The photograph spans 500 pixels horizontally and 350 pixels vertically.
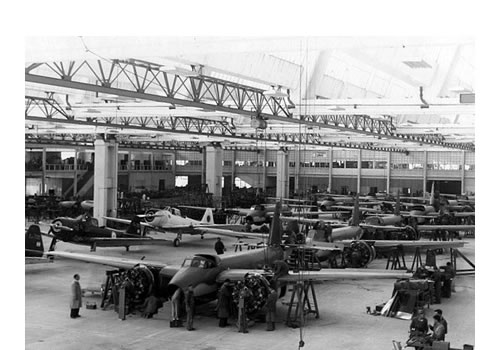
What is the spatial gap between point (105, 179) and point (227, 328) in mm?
28236

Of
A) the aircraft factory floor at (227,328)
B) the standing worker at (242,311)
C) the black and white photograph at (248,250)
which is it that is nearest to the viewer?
the aircraft factory floor at (227,328)

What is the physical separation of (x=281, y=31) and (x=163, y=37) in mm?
6766

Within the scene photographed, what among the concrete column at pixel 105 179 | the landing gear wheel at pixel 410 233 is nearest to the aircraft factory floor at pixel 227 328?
the landing gear wheel at pixel 410 233

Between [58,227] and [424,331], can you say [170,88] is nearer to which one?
[58,227]

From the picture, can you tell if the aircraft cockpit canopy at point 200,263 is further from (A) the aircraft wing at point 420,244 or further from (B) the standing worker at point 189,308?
(A) the aircraft wing at point 420,244

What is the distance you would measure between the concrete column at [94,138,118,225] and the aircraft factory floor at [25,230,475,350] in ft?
65.0

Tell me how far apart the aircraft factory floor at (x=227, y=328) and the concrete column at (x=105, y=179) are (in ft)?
65.0

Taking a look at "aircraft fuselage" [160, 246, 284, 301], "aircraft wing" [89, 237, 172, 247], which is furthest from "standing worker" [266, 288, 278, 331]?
"aircraft wing" [89, 237, 172, 247]

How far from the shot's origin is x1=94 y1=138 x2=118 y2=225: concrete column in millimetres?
43344

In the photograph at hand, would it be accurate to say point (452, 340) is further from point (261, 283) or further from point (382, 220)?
point (382, 220)

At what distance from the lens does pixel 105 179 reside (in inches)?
1729

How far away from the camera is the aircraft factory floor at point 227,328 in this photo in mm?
16047

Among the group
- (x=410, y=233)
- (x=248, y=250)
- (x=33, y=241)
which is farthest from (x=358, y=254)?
(x=33, y=241)

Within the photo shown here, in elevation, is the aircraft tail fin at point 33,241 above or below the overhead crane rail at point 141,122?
below
